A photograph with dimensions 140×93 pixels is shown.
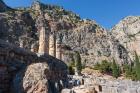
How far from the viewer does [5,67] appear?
11.9 m

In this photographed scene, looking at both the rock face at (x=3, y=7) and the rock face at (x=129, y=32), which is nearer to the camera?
the rock face at (x=3, y=7)

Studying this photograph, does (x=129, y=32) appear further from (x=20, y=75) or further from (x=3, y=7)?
(x=20, y=75)

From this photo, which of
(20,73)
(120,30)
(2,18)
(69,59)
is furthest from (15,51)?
(120,30)

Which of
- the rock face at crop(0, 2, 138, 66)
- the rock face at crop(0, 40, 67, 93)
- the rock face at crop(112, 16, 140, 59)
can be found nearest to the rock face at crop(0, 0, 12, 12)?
the rock face at crop(0, 2, 138, 66)

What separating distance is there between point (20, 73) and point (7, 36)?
86.9m

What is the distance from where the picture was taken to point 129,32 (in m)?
175

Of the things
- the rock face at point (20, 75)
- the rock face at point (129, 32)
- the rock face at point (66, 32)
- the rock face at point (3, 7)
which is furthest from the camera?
the rock face at point (129, 32)

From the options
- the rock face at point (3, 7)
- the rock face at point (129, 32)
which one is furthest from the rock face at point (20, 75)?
the rock face at point (129, 32)

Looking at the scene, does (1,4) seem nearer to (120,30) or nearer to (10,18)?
(10,18)

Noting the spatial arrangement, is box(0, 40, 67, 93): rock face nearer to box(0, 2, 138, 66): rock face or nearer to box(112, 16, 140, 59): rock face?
box(0, 2, 138, 66): rock face

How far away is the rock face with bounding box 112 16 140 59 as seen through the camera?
509ft

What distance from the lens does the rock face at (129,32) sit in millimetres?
155000

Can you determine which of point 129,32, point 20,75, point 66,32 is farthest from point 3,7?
point 20,75

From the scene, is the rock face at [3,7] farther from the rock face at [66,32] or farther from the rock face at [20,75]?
the rock face at [20,75]
